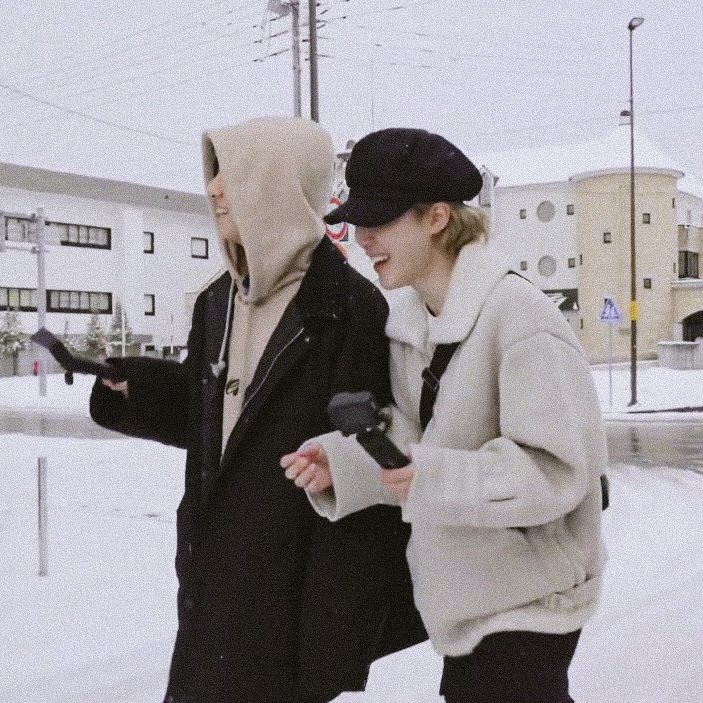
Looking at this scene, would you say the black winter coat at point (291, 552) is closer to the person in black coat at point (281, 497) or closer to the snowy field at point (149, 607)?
the person in black coat at point (281, 497)

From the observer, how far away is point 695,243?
47594 millimetres

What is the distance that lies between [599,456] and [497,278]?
0.39 meters

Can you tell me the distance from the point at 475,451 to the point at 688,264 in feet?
161

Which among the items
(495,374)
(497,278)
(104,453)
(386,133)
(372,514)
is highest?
(386,133)

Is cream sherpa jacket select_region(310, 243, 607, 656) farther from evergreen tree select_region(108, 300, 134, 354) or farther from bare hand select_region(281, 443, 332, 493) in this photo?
evergreen tree select_region(108, 300, 134, 354)

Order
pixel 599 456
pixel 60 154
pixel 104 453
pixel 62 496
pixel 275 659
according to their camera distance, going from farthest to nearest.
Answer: pixel 60 154 → pixel 104 453 → pixel 62 496 → pixel 275 659 → pixel 599 456

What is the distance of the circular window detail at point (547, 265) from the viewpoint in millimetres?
45250

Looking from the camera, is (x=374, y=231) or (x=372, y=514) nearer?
(x=374, y=231)

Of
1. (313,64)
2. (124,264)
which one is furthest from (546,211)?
(313,64)

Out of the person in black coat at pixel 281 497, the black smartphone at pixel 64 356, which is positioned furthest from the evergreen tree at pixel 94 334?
the person in black coat at pixel 281 497

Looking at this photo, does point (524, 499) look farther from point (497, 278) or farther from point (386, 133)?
point (386, 133)

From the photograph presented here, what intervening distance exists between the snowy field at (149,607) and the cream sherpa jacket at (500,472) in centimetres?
207

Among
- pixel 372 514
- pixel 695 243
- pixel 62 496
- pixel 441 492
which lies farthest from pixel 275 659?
pixel 695 243

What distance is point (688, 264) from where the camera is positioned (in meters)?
47.2
